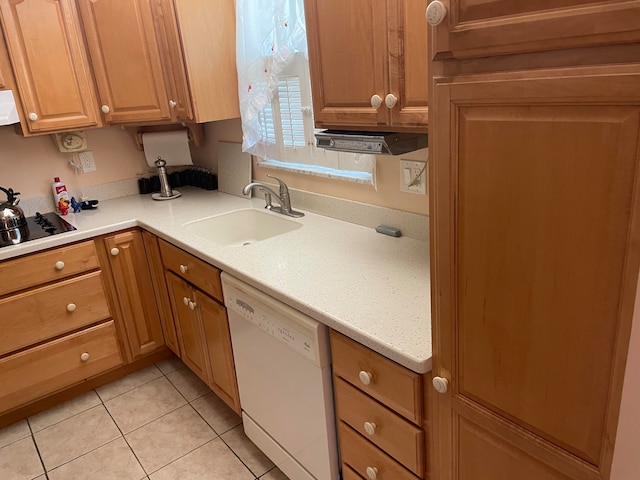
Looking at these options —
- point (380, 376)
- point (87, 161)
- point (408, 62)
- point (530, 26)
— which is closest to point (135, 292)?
point (87, 161)

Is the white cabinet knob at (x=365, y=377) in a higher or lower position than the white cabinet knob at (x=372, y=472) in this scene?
higher

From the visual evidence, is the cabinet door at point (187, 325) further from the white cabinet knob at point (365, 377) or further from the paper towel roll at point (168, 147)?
the white cabinet knob at point (365, 377)

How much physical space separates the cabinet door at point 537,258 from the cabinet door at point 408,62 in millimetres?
416

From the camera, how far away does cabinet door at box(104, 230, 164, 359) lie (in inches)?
93.7

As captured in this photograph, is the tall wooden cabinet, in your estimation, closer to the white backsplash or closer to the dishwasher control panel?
the dishwasher control panel

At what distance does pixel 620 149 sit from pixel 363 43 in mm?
860

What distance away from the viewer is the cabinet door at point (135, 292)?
2.38 meters


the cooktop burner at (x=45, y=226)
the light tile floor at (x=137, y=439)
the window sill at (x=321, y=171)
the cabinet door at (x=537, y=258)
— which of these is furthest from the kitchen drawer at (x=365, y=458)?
the cooktop burner at (x=45, y=226)

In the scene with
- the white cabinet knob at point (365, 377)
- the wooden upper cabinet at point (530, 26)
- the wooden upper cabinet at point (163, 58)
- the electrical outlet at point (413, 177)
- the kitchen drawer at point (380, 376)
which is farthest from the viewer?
the wooden upper cabinet at point (163, 58)

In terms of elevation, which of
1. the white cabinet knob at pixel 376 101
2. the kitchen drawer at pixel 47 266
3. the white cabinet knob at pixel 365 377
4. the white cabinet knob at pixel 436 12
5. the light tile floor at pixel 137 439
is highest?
the white cabinet knob at pixel 436 12

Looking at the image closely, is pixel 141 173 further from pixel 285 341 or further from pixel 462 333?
pixel 462 333

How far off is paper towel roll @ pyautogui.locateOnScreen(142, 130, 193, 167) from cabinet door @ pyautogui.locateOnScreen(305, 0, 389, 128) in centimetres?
153

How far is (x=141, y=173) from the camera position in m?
2.97

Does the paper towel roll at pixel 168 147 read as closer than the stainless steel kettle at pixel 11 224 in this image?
No
